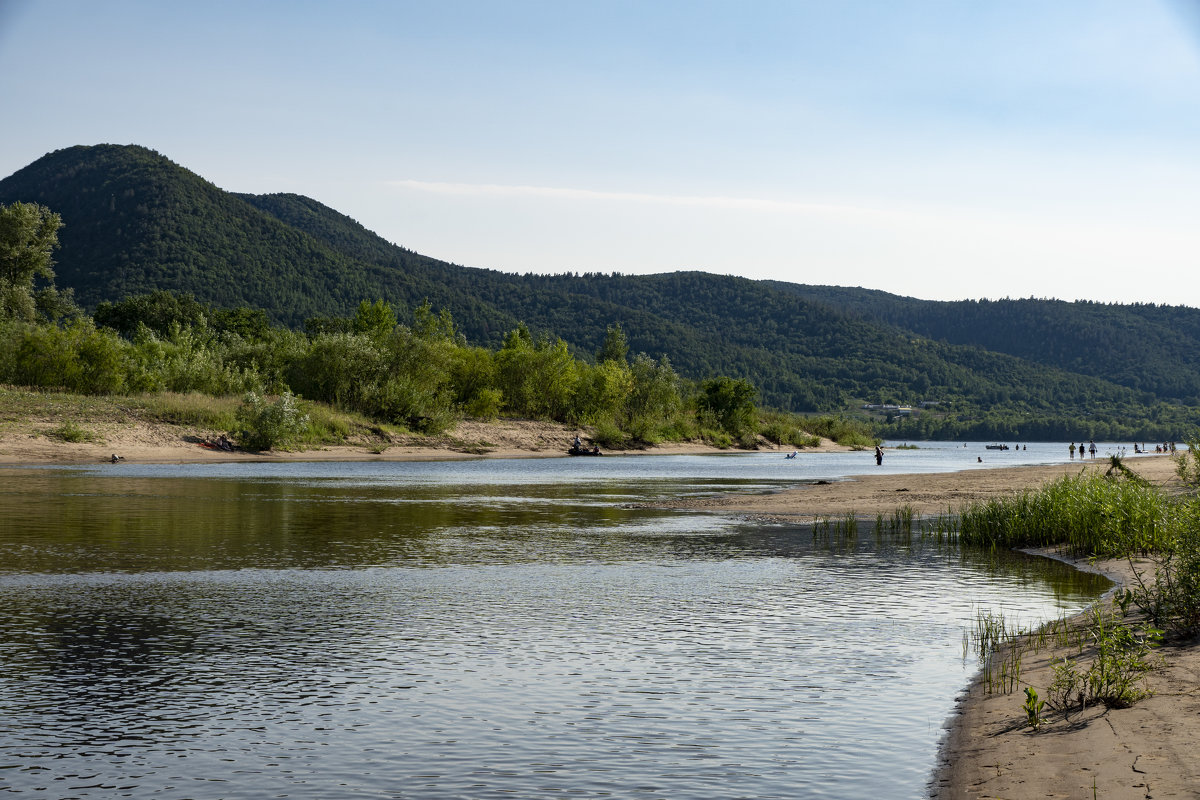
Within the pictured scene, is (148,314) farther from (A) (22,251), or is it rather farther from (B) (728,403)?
(B) (728,403)

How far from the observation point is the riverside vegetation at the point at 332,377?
89750 millimetres

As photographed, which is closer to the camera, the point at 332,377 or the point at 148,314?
the point at 332,377

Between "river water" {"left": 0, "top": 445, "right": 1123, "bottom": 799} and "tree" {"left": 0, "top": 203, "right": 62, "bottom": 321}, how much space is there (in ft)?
327

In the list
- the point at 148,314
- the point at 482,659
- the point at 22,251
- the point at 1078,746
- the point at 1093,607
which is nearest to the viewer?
the point at 1078,746

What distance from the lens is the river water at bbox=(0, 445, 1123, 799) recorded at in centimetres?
1011

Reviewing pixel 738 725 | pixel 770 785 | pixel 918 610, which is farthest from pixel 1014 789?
pixel 918 610

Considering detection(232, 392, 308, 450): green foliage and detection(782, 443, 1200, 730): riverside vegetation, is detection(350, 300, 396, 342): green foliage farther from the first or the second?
detection(782, 443, 1200, 730): riverside vegetation

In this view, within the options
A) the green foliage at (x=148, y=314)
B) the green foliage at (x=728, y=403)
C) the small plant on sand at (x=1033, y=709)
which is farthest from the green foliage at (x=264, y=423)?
the green foliage at (x=148, y=314)

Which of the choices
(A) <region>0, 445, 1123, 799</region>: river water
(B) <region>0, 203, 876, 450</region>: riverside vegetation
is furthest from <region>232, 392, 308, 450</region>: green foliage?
(A) <region>0, 445, 1123, 799</region>: river water

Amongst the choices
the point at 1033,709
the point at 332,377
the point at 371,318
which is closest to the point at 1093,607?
→ the point at 1033,709

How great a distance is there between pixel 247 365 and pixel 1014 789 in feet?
361

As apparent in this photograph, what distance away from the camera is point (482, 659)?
1503 cm

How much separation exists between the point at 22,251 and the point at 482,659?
129967 millimetres

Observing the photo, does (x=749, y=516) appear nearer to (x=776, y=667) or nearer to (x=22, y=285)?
(x=776, y=667)
